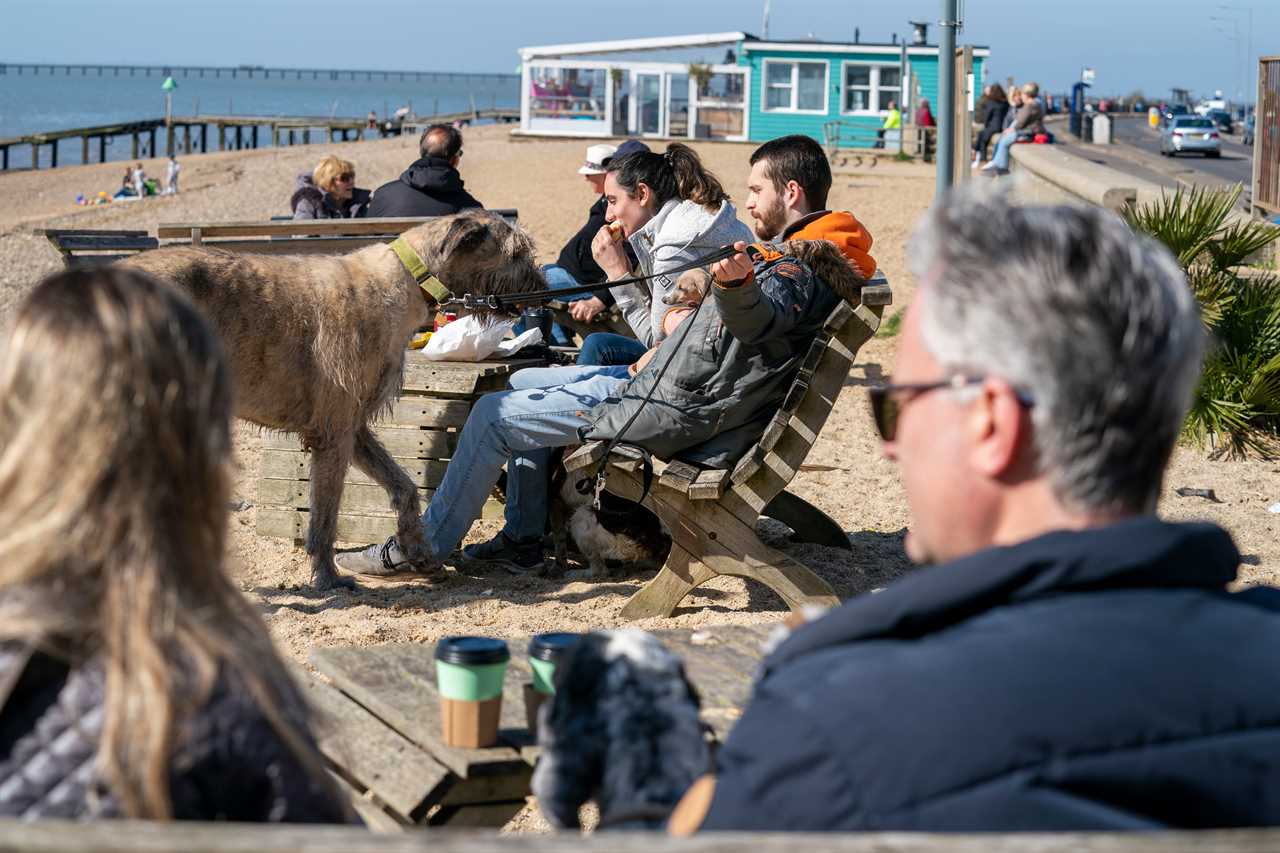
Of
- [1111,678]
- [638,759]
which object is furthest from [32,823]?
[1111,678]

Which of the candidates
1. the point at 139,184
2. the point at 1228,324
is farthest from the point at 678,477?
Result: the point at 139,184

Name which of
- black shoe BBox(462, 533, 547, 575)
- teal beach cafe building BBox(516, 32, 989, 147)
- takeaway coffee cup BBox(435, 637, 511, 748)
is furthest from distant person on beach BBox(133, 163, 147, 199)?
takeaway coffee cup BBox(435, 637, 511, 748)

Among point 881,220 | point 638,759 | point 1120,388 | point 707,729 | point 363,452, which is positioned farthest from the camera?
point 881,220

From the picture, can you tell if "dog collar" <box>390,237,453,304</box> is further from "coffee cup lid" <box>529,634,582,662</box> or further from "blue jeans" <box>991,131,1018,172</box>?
"blue jeans" <box>991,131,1018,172</box>

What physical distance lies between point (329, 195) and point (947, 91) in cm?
565

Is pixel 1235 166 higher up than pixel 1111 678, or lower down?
higher up

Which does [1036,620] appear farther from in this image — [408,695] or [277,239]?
[277,239]

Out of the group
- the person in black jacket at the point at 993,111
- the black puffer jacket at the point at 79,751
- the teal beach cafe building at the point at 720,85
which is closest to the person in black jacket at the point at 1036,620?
the black puffer jacket at the point at 79,751

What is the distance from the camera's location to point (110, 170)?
167 ft

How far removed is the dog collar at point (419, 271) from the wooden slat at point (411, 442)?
28.0 inches

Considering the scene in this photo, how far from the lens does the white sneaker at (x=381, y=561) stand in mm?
5996

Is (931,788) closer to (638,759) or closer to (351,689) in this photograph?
(638,759)

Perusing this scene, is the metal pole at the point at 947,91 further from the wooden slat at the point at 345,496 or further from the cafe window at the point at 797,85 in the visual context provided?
the cafe window at the point at 797,85

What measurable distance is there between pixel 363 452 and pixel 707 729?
4079mm
